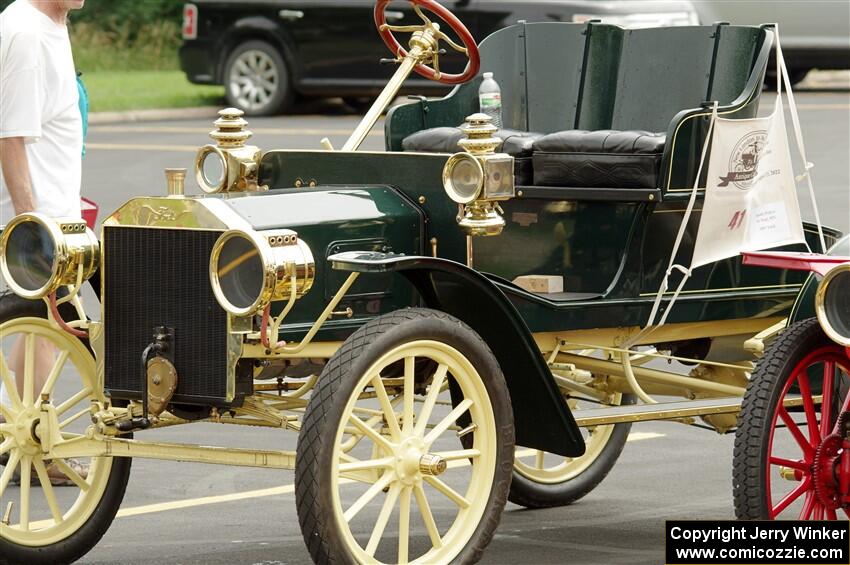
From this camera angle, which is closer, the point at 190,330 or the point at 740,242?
the point at 190,330

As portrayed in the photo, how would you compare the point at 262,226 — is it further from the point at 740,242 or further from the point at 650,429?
the point at 650,429

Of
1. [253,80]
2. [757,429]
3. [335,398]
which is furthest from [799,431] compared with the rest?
[253,80]

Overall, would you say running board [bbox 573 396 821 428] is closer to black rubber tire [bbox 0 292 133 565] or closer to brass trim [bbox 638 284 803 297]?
brass trim [bbox 638 284 803 297]

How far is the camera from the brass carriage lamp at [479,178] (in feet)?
17.0

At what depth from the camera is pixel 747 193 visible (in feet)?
19.6

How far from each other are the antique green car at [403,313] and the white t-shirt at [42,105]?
2.33 ft

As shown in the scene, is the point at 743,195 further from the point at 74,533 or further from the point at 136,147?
the point at 136,147

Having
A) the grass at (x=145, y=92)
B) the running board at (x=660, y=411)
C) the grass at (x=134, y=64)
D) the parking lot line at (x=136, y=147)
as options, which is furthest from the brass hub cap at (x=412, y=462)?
the grass at (x=134, y=64)

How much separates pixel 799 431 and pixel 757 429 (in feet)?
0.45

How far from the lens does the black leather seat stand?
19.7 ft

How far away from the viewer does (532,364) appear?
17.1 feet

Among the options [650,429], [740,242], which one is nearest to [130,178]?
[650,429]

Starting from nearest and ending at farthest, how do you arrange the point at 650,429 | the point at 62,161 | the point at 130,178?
1. the point at 62,161
2. the point at 650,429
3. the point at 130,178

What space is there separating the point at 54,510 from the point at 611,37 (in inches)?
111
